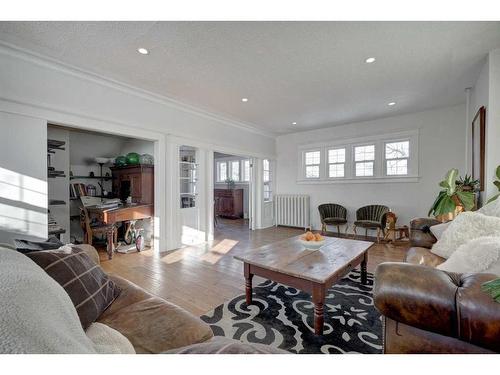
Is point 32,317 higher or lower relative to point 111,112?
lower

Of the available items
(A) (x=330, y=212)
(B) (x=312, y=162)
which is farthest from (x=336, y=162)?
(A) (x=330, y=212)

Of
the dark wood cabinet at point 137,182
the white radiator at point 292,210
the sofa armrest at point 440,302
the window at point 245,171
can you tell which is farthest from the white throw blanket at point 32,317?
the window at point 245,171

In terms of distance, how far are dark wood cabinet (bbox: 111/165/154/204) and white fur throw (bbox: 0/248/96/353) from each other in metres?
3.49

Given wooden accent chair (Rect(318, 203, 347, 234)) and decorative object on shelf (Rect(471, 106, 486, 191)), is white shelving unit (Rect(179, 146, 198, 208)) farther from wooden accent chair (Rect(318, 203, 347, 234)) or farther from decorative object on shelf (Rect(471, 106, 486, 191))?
decorative object on shelf (Rect(471, 106, 486, 191))

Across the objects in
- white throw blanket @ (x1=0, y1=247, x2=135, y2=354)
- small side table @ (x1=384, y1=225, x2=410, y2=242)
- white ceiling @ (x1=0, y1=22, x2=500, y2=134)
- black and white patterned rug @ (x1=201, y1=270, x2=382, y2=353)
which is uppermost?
white ceiling @ (x1=0, y1=22, x2=500, y2=134)

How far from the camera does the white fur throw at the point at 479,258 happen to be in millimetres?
1047

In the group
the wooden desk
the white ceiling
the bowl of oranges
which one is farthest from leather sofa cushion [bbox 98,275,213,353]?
the wooden desk

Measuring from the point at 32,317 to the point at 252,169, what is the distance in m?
5.51

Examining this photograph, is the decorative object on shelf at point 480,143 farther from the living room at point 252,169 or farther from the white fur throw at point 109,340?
the white fur throw at point 109,340

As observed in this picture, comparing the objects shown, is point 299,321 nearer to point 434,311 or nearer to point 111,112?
point 434,311

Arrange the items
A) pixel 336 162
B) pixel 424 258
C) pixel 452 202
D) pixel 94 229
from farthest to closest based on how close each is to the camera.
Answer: pixel 336 162, pixel 94 229, pixel 452 202, pixel 424 258

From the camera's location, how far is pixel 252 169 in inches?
233

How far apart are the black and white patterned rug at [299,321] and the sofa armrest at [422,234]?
736 millimetres

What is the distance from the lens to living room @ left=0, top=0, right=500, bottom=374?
3.04 feet
